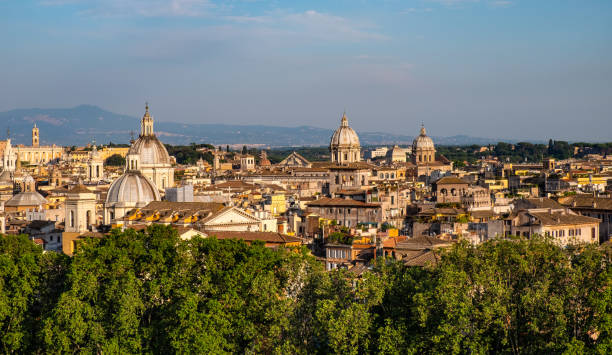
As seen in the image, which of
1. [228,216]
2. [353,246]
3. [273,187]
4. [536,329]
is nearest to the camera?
[536,329]

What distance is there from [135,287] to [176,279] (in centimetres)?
146

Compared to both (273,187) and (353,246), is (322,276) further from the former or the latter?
(273,187)

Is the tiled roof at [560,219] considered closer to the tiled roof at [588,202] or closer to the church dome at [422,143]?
the tiled roof at [588,202]

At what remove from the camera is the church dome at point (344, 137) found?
4316 inches

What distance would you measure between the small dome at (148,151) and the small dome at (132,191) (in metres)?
16.6

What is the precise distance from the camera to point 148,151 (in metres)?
73.4

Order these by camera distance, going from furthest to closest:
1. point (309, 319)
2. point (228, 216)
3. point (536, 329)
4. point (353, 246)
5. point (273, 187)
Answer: point (273, 187) < point (228, 216) < point (353, 246) < point (309, 319) < point (536, 329)

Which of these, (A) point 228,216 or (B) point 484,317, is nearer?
(B) point 484,317

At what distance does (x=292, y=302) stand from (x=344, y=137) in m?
79.3

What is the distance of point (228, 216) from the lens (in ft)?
163

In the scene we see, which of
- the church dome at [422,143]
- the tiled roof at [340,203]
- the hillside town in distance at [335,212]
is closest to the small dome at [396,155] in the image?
the church dome at [422,143]

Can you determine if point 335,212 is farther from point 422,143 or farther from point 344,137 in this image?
point 422,143

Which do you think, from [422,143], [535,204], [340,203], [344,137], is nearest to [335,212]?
[340,203]

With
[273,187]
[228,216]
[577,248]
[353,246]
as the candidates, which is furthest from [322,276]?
[273,187]
